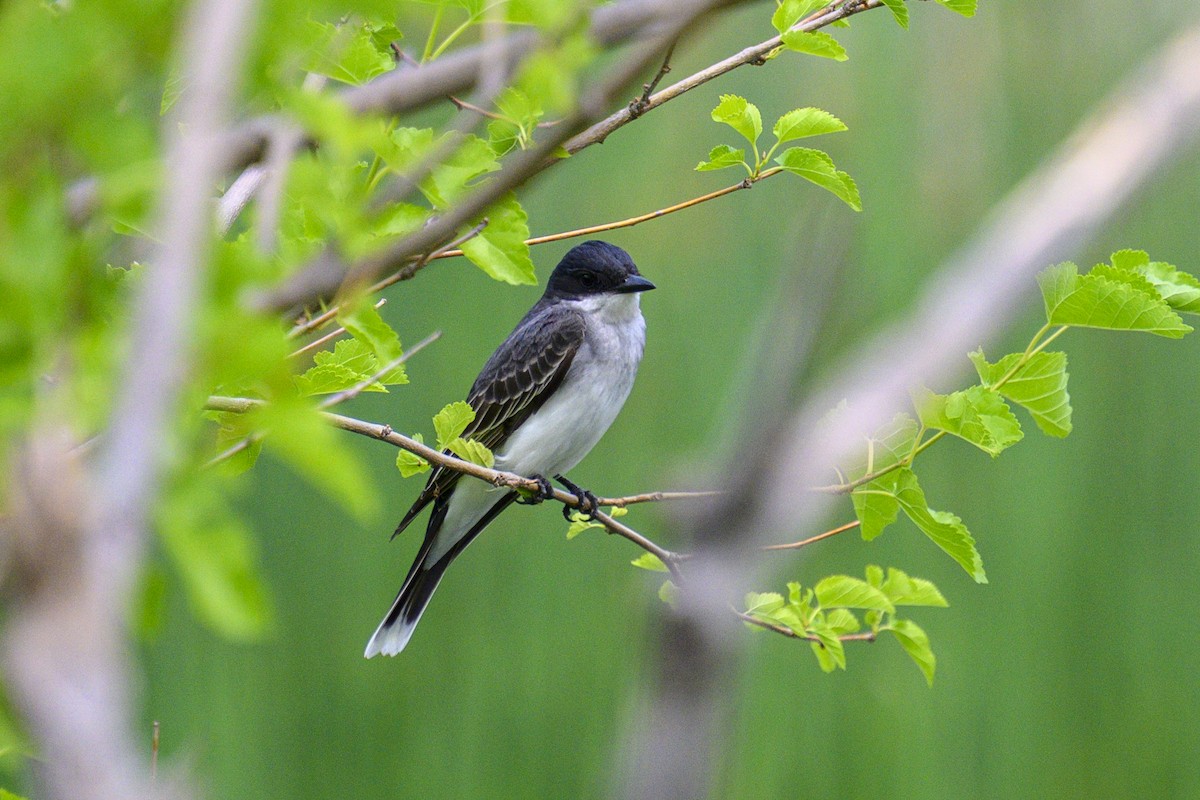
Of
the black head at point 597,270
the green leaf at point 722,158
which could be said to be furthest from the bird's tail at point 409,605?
the green leaf at point 722,158

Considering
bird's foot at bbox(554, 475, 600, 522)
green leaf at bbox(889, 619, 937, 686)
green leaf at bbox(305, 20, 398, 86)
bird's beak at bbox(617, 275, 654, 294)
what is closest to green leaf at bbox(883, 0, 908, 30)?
green leaf at bbox(305, 20, 398, 86)

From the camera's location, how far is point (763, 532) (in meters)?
0.26

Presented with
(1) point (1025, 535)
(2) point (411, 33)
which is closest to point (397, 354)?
(2) point (411, 33)

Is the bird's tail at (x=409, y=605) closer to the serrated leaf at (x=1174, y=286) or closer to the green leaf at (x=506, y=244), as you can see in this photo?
the green leaf at (x=506, y=244)

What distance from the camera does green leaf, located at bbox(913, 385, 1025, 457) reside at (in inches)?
31.2

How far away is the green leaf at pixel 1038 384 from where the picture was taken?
829 millimetres

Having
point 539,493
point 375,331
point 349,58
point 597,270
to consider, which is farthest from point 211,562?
point 597,270

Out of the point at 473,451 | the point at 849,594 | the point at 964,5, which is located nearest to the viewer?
the point at 964,5

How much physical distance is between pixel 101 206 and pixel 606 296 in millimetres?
1636

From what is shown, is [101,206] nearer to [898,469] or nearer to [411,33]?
[898,469]

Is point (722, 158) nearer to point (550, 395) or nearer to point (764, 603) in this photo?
point (764, 603)

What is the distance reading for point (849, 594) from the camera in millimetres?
987

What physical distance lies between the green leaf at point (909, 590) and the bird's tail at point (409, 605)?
0.91 m

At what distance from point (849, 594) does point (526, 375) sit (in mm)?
1044
